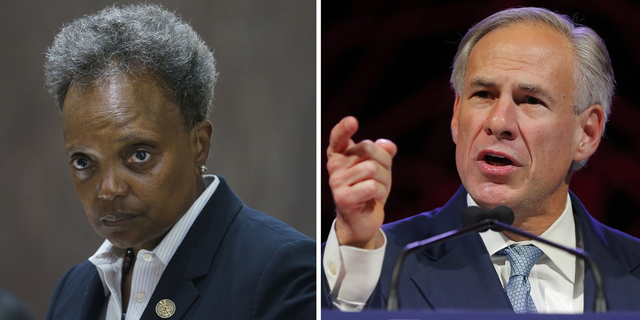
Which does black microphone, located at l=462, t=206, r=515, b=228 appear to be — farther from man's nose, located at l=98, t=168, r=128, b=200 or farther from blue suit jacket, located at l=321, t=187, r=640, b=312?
man's nose, located at l=98, t=168, r=128, b=200

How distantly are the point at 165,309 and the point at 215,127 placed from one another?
0.84 m

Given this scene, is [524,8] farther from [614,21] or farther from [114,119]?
[114,119]

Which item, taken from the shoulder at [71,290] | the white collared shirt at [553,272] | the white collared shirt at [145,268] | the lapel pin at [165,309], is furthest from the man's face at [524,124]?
the shoulder at [71,290]

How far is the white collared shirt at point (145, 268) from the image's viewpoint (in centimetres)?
316

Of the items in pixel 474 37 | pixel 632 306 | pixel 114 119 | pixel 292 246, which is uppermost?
pixel 474 37

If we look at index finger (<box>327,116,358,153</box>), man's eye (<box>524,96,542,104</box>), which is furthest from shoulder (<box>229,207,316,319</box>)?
man's eye (<box>524,96,542,104</box>)

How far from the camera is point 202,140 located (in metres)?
3.28

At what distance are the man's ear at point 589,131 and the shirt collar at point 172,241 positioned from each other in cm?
144

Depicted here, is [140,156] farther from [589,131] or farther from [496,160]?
[589,131]

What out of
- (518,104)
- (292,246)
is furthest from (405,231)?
(518,104)

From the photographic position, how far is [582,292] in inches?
118

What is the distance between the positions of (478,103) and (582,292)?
806 mm

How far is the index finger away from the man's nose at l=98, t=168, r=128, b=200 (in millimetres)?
885

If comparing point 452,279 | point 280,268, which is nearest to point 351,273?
point 280,268
